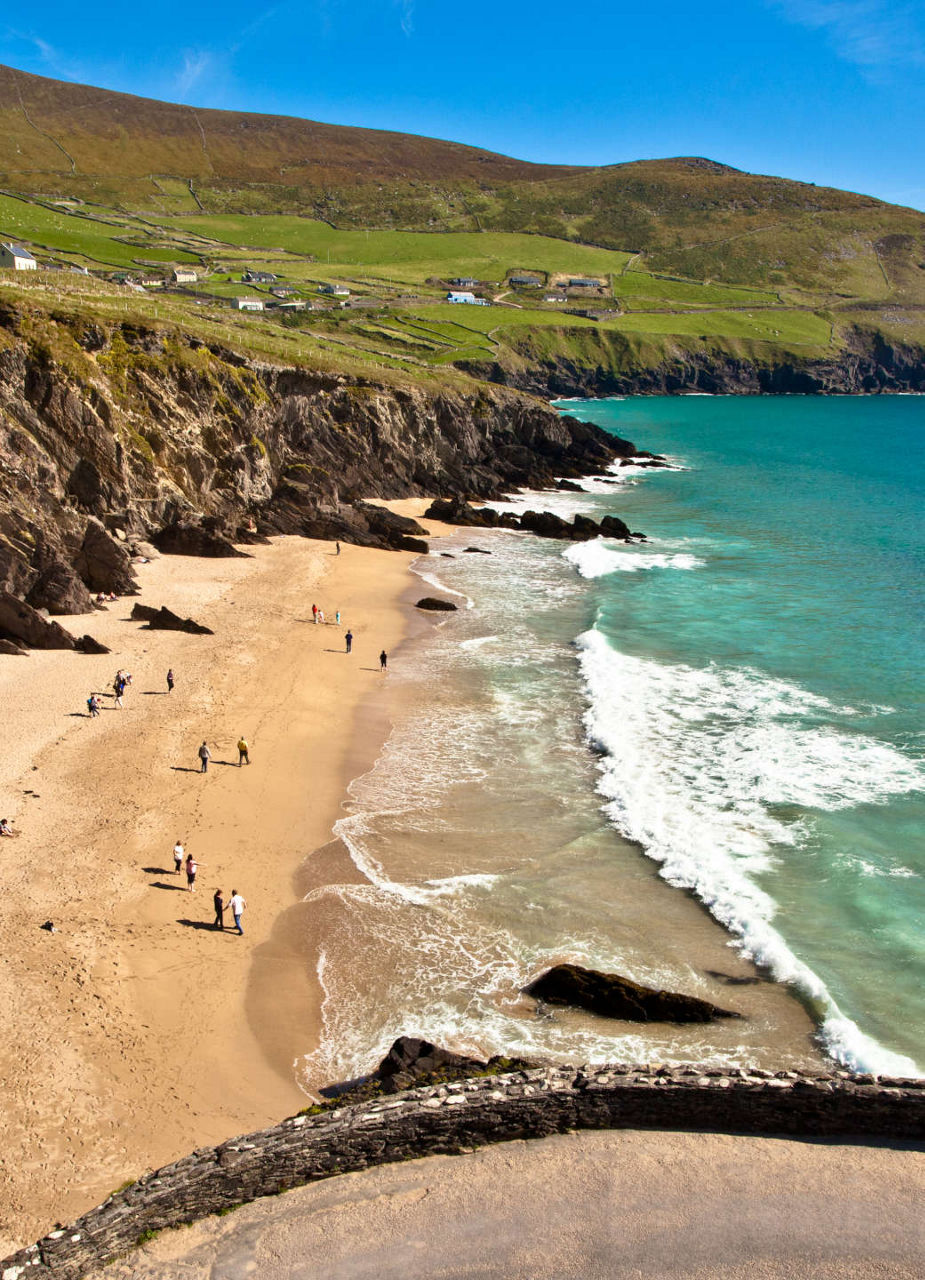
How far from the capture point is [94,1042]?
1464 cm

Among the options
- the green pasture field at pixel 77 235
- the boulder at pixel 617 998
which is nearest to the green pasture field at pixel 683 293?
the green pasture field at pixel 77 235

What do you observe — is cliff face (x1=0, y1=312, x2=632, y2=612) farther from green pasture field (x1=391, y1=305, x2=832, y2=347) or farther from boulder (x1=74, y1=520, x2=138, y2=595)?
green pasture field (x1=391, y1=305, x2=832, y2=347)

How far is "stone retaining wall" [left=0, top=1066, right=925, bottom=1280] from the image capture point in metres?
10.2

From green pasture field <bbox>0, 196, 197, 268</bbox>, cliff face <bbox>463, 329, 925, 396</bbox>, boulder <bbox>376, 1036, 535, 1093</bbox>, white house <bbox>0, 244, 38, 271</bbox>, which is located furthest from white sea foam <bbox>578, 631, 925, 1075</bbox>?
cliff face <bbox>463, 329, 925, 396</bbox>

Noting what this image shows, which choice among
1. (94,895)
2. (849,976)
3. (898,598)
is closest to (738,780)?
(849,976)

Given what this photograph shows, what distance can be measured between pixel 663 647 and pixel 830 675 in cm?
631

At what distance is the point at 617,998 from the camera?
15812 mm

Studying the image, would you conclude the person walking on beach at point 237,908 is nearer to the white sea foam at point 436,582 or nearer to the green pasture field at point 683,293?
the white sea foam at point 436,582

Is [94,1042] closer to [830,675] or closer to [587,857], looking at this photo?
[587,857]

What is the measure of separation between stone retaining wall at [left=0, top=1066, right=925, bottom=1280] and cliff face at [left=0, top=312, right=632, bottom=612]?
95.6ft

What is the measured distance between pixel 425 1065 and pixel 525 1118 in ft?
9.24

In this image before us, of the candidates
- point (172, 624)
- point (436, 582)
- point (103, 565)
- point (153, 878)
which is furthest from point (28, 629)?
point (436, 582)

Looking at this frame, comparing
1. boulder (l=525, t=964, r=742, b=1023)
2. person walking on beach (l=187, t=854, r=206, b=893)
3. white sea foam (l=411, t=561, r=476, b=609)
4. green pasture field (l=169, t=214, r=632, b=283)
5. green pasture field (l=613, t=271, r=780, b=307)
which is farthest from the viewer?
green pasture field (l=613, t=271, r=780, b=307)

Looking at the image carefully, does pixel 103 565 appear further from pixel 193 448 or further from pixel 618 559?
pixel 618 559
